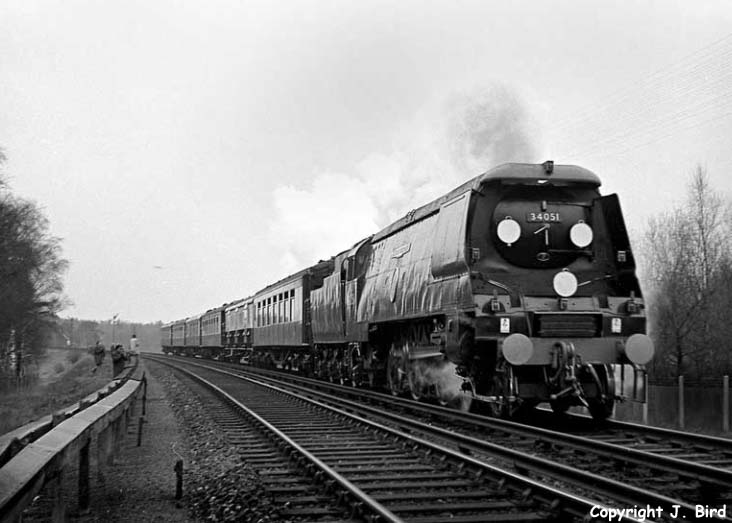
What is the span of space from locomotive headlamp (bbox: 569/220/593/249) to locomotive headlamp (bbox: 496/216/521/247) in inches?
32.9

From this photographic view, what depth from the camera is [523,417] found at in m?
11.9

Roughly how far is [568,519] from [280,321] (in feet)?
79.7

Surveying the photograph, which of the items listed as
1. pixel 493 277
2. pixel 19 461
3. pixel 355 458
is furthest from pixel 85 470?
pixel 493 277

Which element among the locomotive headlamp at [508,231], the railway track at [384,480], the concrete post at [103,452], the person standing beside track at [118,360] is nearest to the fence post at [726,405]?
the locomotive headlamp at [508,231]

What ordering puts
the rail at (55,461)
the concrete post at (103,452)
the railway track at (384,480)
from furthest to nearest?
the concrete post at (103,452), the railway track at (384,480), the rail at (55,461)

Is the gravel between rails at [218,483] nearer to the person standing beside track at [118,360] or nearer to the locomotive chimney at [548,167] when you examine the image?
the locomotive chimney at [548,167]

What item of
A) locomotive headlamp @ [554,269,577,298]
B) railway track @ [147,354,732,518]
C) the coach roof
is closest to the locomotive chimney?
the coach roof

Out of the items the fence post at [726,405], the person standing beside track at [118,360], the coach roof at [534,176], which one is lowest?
the fence post at [726,405]

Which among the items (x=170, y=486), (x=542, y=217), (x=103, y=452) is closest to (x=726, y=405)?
(x=542, y=217)

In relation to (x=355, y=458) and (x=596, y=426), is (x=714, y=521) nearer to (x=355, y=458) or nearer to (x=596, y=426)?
(x=355, y=458)

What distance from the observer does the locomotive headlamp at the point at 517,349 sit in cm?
975

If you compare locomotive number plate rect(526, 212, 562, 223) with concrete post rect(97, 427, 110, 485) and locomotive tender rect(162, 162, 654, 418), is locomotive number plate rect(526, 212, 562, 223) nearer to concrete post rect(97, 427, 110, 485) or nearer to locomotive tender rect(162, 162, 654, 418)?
locomotive tender rect(162, 162, 654, 418)

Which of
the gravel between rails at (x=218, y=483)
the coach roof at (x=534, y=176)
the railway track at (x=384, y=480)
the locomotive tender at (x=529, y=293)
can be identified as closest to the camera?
the railway track at (x=384, y=480)

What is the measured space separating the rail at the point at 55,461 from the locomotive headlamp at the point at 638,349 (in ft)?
22.2
